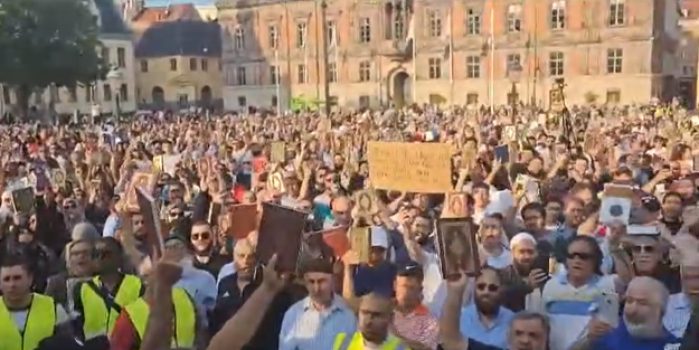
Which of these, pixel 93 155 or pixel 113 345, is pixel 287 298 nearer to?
pixel 113 345

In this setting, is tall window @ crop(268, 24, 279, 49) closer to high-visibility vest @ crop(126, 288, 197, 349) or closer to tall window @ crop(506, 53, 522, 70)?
tall window @ crop(506, 53, 522, 70)

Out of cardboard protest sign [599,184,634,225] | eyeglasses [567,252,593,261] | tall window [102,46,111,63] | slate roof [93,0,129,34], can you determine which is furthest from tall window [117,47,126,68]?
eyeglasses [567,252,593,261]

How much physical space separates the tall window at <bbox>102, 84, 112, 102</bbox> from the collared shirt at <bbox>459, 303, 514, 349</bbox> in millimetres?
78356

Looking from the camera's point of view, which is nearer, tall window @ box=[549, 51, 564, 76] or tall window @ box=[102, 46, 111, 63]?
tall window @ box=[549, 51, 564, 76]

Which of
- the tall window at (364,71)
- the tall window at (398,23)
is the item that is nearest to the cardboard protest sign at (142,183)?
the tall window at (398,23)

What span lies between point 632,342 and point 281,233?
1.87 meters

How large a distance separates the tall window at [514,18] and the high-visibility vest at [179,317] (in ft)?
190

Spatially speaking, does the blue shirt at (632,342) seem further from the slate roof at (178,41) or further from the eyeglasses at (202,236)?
the slate roof at (178,41)

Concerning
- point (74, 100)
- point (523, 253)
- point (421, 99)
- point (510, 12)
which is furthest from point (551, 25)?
point (523, 253)

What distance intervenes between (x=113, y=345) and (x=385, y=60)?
2491 inches

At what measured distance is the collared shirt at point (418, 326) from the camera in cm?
561

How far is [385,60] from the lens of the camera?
6769 centimetres

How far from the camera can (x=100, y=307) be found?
19.3 feet

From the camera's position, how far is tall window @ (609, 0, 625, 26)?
2270 inches
